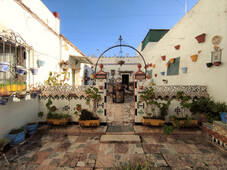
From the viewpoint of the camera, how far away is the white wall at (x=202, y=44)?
2863 millimetres

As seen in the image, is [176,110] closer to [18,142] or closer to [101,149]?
[101,149]

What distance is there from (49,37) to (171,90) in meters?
5.22

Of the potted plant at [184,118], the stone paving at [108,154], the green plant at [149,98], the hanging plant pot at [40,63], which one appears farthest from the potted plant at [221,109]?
the hanging plant pot at [40,63]

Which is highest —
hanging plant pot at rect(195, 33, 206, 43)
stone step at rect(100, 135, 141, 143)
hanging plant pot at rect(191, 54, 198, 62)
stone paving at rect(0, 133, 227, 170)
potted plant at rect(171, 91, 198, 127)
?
hanging plant pot at rect(195, 33, 206, 43)

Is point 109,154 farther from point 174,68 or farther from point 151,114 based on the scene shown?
point 174,68

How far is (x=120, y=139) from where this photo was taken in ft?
9.04

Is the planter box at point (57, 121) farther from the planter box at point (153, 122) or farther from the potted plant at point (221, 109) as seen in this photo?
the potted plant at point (221, 109)

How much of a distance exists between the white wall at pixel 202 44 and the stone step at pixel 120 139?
9.02 feet

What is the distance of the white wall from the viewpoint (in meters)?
2.86

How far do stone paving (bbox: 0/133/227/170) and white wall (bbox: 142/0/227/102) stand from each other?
5.71ft

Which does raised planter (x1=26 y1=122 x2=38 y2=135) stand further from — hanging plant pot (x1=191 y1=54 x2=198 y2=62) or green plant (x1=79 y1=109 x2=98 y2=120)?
hanging plant pot (x1=191 y1=54 x2=198 y2=62)

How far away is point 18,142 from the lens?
2.55 m

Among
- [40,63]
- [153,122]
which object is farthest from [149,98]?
[40,63]

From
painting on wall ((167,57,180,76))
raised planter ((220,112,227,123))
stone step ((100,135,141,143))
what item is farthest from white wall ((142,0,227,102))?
stone step ((100,135,141,143))
